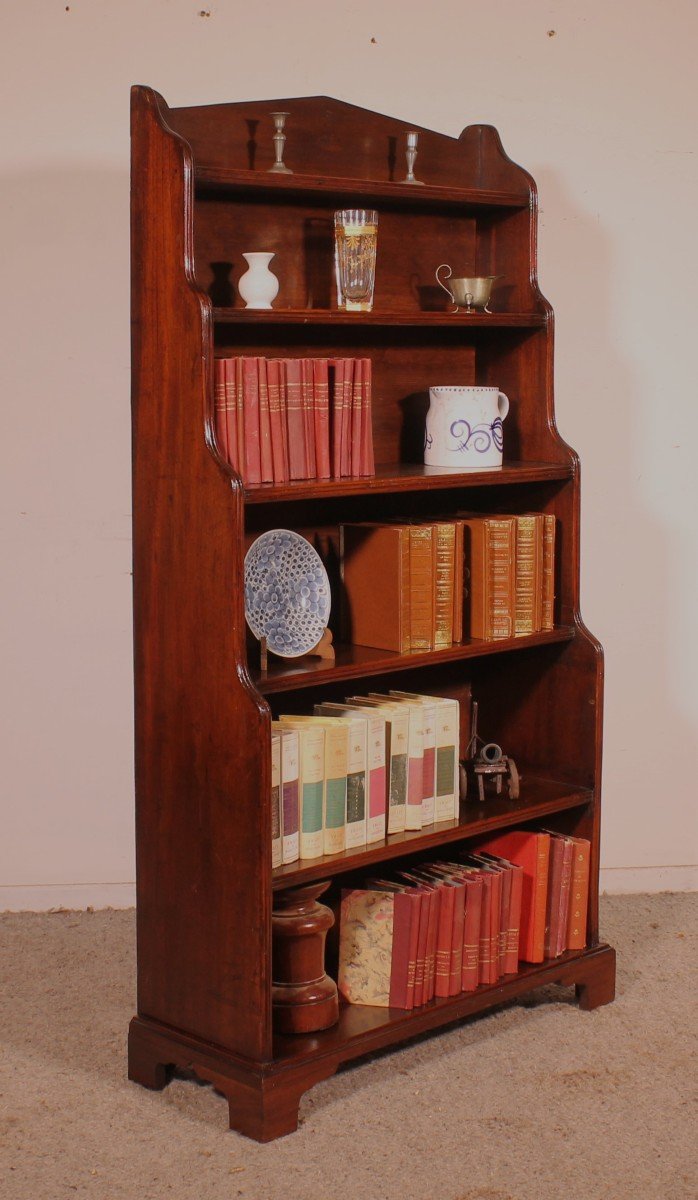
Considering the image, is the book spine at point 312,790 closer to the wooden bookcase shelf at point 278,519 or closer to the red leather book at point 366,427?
the wooden bookcase shelf at point 278,519

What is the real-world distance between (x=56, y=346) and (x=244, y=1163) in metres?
2.01

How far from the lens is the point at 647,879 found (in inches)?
159

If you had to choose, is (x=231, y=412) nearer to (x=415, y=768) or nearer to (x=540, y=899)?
(x=415, y=768)

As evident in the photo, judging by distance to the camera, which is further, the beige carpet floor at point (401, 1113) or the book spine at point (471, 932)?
the book spine at point (471, 932)

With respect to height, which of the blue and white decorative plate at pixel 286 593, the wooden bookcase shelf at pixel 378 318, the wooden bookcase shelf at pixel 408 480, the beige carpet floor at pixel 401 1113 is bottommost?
the beige carpet floor at pixel 401 1113

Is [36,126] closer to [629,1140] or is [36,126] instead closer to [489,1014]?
[489,1014]

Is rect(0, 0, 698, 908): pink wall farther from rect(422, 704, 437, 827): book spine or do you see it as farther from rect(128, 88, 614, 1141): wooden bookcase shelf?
rect(422, 704, 437, 827): book spine

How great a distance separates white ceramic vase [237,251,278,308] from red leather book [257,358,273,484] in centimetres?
16

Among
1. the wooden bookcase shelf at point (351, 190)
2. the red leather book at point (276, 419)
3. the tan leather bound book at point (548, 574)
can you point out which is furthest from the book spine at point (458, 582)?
the wooden bookcase shelf at point (351, 190)

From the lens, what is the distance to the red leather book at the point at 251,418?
269 centimetres

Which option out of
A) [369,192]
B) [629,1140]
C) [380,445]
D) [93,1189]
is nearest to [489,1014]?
[629,1140]

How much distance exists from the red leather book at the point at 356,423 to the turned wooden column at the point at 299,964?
833 mm

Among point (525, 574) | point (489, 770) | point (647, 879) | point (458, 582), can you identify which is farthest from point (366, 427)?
point (647, 879)

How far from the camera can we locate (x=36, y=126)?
353 cm
